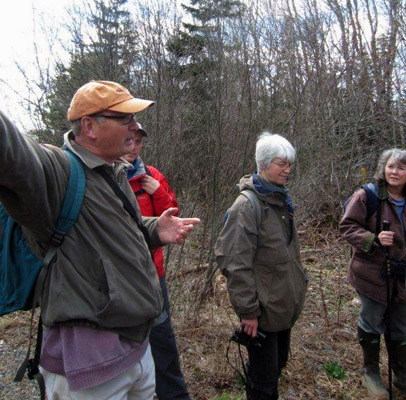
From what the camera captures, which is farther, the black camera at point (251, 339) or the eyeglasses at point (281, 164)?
the eyeglasses at point (281, 164)

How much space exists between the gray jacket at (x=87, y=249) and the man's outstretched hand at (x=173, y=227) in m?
0.32

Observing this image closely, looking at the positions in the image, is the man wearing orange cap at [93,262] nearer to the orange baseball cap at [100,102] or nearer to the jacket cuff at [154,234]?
the orange baseball cap at [100,102]

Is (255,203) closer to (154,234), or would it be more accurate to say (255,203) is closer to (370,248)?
(154,234)

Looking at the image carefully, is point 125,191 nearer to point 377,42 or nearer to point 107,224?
point 107,224

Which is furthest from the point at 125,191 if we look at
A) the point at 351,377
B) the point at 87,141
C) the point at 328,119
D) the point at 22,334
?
the point at 328,119

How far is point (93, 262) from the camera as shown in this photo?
1531 millimetres

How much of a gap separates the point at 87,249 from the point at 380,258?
2550 millimetres

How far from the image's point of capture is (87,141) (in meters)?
1.69

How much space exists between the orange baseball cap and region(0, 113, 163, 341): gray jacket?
146 mm

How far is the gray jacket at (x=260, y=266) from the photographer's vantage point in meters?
2.52

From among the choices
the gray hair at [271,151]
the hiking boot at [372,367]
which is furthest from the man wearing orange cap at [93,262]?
the hiking boot at [372,367]

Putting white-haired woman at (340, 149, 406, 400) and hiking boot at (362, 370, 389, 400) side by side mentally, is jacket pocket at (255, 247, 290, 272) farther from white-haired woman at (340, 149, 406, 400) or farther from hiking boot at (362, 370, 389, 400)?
hiking boot at (362, 370, 389, 400)

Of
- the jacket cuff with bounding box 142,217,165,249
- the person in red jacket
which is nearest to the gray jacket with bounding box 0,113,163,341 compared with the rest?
the jacket cuff with bounding box 142,217,165,249

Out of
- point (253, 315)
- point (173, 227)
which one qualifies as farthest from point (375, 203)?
point (173, 227)
